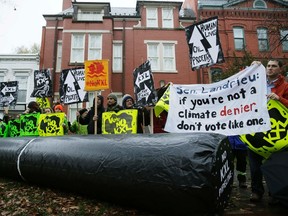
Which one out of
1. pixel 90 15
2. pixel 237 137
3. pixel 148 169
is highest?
pixel 90 15

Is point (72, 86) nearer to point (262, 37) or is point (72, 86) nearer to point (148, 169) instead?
point (148, 169)

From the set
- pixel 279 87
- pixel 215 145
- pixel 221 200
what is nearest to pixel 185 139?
pixel 215 145

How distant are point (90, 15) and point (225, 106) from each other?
19.0m

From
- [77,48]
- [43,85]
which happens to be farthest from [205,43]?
[77,48]

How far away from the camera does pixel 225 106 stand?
3957mm

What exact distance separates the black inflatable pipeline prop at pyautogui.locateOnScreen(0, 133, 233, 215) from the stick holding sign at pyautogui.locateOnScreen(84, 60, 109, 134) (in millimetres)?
2952

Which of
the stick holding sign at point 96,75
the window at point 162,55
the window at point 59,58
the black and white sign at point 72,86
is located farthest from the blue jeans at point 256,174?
the window at point 59,58

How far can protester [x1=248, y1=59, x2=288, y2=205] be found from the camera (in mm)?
3610

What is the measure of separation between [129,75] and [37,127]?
1235 cm

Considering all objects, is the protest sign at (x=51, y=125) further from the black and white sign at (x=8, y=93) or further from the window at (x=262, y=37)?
the window at (x=262, y=37)

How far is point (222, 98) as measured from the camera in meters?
4.02

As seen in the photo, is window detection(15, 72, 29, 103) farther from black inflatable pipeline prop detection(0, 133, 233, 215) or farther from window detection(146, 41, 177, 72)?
black inflatable pipeline prop detection(0, 133, 233, 215)

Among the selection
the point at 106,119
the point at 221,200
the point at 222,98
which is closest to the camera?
the point at 221,200

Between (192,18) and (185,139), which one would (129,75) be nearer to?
(192,18)
